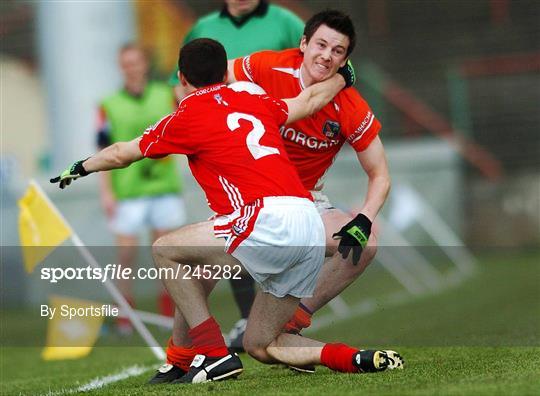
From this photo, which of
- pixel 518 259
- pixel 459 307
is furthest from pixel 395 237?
pixel 459 307

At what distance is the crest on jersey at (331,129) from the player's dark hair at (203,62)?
659 millimetres

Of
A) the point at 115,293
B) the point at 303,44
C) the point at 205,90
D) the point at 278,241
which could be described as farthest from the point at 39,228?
the point at 278,241

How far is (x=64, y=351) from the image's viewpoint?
6.79 metres

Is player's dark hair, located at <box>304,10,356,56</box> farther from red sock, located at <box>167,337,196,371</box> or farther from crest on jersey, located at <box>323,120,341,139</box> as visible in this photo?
red sock, located at <box>167,337,196,371</box>

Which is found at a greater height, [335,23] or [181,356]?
[335,23]

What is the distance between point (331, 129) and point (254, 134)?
0.67 meters

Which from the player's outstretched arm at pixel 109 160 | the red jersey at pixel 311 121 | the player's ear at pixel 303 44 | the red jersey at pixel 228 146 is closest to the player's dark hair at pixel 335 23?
the player's ear at pixel 303 44

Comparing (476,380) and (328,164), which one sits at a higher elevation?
(328,164)

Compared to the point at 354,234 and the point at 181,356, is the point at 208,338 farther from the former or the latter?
the point at 354,234

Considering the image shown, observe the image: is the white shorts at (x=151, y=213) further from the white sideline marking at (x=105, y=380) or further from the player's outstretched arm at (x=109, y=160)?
the player's outstretched arm at (x=109, y=160)

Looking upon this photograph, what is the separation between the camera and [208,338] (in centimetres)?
546

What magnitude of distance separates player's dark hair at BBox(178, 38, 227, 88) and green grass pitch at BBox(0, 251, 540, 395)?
1363 mm

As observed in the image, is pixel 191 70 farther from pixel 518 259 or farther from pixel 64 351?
pixel 518 259

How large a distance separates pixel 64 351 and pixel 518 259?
29.8ft
